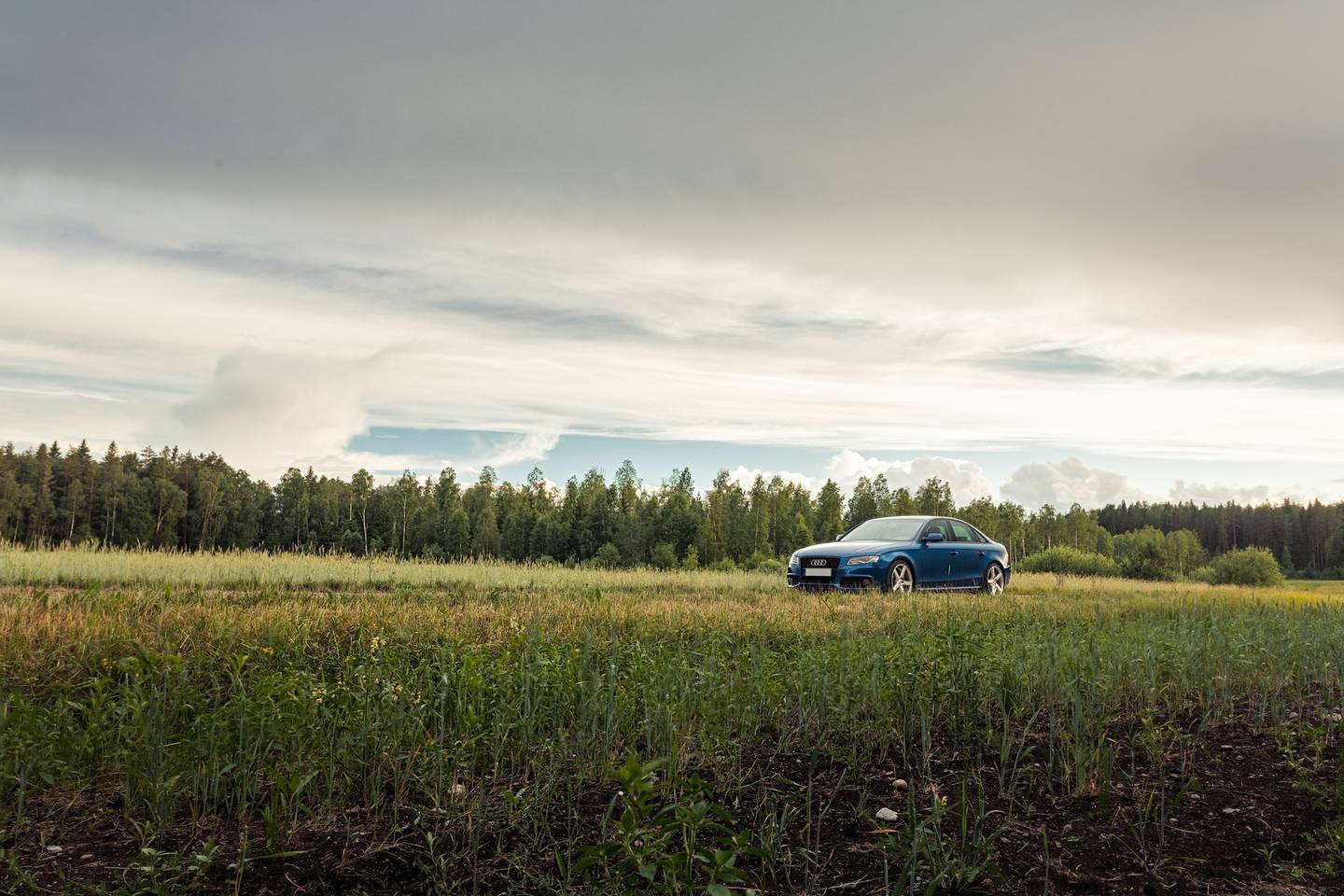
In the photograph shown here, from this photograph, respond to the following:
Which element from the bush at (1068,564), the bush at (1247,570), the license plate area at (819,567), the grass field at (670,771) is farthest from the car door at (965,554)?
the bush at (1247,570)

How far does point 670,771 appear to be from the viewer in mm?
4180

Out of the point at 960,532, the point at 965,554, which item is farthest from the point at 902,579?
the point at 960,532

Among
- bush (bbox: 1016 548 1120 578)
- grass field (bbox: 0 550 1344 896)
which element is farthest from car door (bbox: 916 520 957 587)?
bush (bbox: 1016 548 1120 578)

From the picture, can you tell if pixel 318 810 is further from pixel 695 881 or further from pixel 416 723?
pixel 695 881

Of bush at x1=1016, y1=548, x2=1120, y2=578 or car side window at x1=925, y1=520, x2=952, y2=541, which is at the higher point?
car side window at x1=925, y1=520, x2=952, y2=541

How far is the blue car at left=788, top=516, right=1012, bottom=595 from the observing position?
48.4ft

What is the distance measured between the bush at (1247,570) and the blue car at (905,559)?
25.5m

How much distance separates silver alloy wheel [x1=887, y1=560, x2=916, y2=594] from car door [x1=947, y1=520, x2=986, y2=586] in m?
1.57

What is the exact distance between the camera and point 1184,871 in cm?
357

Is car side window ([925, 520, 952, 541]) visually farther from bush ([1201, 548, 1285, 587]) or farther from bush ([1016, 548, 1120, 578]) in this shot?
bush ([1201, 548, 1285, 587])

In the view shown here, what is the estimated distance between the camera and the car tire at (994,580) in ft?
57.9

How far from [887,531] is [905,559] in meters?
1.56

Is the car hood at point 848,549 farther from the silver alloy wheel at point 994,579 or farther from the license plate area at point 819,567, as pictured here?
the silver alloy wheel at point 994,579

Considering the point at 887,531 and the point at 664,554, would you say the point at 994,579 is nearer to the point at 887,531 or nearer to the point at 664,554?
the point at 887,531
